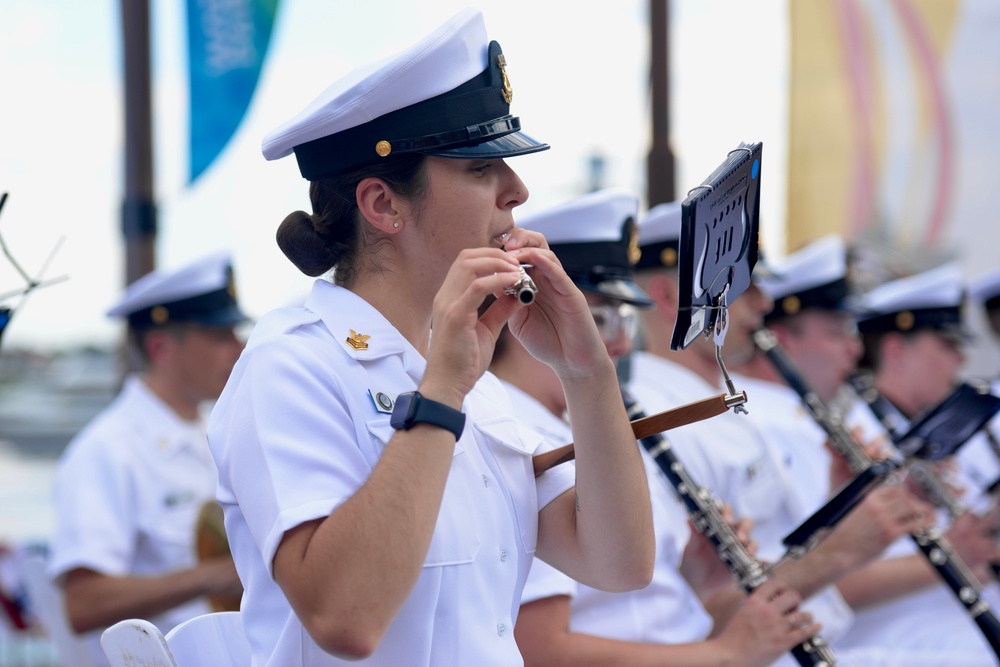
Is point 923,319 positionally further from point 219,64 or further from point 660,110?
point 219,64

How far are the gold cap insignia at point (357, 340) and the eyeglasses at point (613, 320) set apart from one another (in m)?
1.24

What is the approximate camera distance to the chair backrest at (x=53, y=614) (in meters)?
4.09

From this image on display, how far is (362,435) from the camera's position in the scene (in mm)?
1962

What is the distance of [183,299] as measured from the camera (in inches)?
205

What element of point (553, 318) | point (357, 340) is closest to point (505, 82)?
point (553, 318)

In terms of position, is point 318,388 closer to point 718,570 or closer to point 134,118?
point 718,570

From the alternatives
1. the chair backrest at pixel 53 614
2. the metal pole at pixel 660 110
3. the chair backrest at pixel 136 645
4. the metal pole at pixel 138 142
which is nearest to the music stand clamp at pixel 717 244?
the chair backrest at pixel 136 645

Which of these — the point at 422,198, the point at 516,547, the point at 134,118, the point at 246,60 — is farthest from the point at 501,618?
the point at 134,118

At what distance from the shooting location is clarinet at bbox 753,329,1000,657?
4.45 metres

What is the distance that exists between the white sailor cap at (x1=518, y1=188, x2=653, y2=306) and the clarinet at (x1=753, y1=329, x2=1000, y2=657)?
1.32m

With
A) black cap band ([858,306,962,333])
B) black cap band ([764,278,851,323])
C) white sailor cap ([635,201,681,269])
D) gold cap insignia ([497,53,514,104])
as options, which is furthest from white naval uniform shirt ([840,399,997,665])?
gold cap insignia ([497,53,514,104])

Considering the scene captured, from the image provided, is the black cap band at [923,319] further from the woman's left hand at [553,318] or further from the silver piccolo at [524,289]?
the silver piccolo at [524,289]

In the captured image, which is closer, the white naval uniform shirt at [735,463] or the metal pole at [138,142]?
the white naval uniform shirt at [735,463]

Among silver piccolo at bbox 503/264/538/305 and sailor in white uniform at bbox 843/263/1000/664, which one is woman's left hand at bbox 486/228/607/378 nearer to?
silver piccolo at bbox 503/264/538/305
